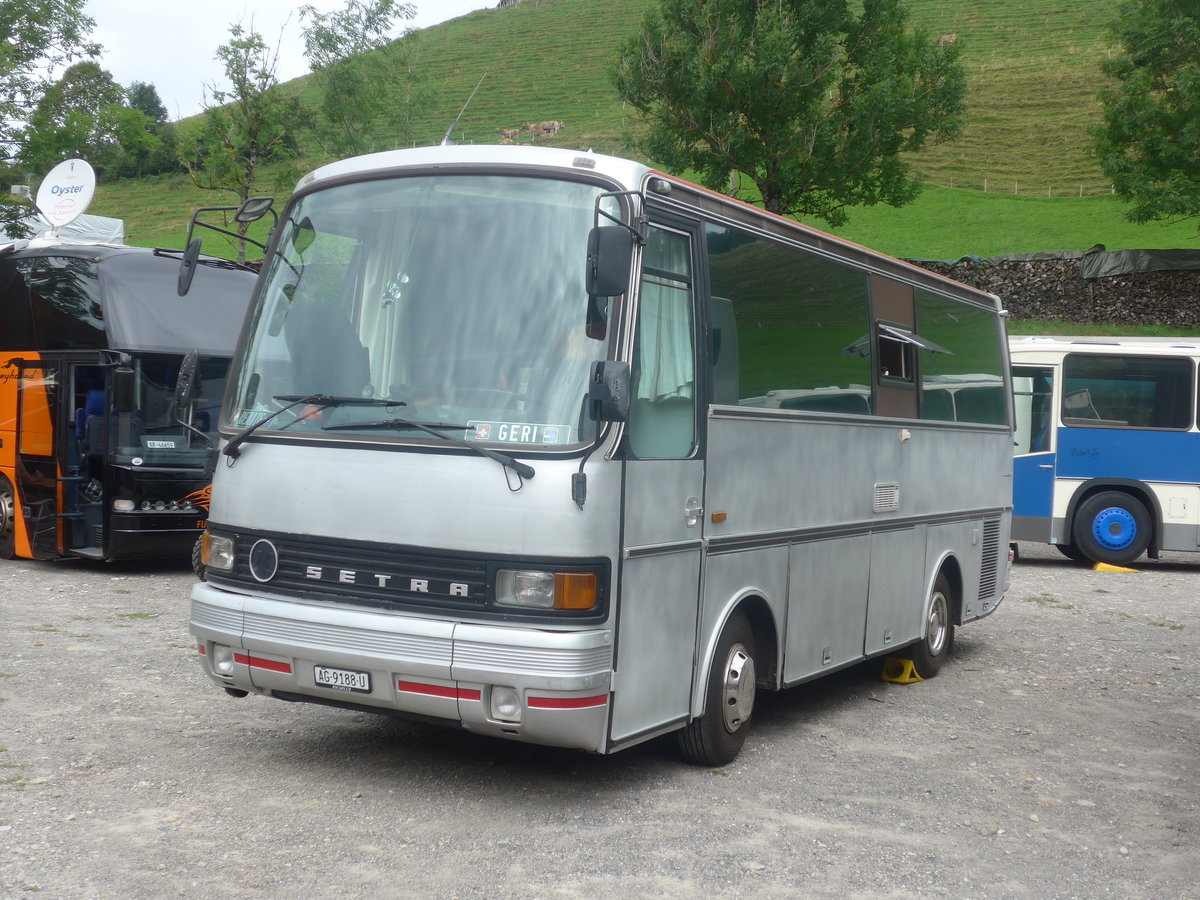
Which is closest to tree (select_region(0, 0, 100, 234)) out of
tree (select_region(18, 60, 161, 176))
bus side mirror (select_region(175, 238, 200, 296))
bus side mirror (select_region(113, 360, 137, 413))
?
tree (select_region(18, 60, 161, 176))

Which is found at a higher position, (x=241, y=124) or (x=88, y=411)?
(x=241, y=124)

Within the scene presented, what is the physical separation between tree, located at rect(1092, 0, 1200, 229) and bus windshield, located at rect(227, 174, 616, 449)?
29670 millimetres

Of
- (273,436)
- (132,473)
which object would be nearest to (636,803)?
(273,436)

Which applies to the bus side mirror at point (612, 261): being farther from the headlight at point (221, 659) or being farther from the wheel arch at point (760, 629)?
the headlight at point (221, 659)

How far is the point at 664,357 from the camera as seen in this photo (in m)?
6.16

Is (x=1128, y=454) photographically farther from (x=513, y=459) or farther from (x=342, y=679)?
(x=342, y=679)

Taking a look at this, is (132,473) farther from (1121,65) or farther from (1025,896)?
(1121,65)

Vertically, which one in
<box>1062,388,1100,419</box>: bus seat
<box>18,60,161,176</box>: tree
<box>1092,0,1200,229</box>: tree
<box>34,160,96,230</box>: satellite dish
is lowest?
<box>1062,388,1100,419</box>: bus seat

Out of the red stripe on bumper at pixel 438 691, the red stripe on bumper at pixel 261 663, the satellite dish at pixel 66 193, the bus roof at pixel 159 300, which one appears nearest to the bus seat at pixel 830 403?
the red stripe on bumper at pixel 438 691

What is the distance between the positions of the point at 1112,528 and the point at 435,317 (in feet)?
47.5

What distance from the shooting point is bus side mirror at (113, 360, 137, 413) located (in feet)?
42.6

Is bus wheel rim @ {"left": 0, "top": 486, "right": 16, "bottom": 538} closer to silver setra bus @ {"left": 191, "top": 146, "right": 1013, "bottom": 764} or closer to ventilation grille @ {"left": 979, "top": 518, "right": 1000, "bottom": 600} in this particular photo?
silver setra bus @ {"left": 191, "top": 146, "right": 1013, "bottom": 764}

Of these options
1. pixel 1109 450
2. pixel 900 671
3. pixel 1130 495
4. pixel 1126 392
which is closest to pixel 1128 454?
pixel 1109 450

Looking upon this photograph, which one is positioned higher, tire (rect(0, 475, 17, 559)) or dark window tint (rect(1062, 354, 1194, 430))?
dark window tint (rect(1062, 354, 1194, 430))
